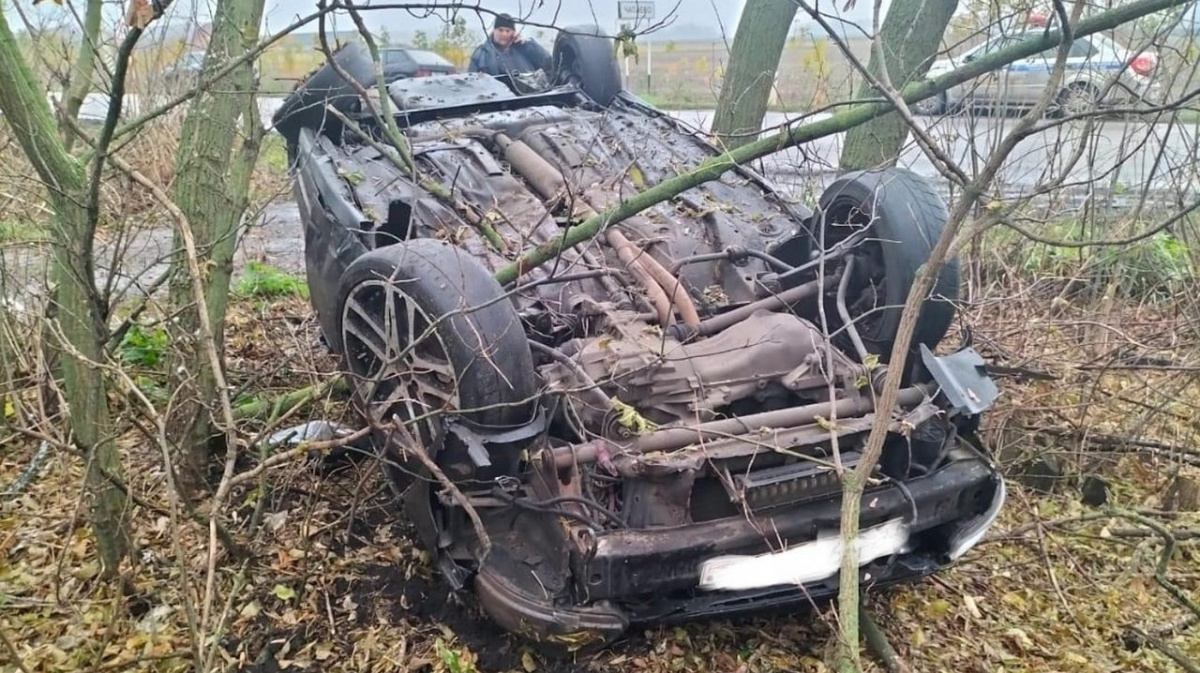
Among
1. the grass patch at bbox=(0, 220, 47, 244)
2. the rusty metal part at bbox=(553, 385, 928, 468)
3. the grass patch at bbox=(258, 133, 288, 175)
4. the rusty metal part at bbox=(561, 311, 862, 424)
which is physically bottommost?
the grass patch at bbox=(258, 133, 288, 175)

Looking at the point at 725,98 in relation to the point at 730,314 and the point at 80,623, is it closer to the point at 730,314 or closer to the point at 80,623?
the point at 730,314

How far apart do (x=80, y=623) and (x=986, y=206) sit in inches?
128

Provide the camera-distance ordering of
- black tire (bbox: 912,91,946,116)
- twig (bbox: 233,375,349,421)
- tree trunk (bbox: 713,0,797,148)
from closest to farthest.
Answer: twig (bbox: 233,375,349,421) → black tire (bbox: 912,91,946,116) → tree trunk (bbox: 713,0,797,148)

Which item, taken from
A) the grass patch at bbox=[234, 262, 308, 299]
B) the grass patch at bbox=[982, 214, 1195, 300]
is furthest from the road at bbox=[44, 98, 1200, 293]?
the grass patch at bbox=[234, 262, 308, 299]

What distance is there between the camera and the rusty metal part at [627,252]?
138 inches

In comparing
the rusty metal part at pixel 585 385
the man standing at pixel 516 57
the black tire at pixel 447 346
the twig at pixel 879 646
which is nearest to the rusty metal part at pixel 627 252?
the rusty metal part at pixel 585 385

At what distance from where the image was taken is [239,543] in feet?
10.8

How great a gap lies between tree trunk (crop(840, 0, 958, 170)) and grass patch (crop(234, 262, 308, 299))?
159 inches

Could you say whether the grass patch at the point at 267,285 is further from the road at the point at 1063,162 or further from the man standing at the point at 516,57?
the man standing at the point at 516,57

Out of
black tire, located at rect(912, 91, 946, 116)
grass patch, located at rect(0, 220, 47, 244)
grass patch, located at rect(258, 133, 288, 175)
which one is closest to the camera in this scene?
grass patch, located at rect(0, 220, 47, 244)

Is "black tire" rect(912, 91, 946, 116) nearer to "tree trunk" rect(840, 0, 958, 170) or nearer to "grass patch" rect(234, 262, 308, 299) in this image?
"tree trunk" rect(840, 0, 958, 170)

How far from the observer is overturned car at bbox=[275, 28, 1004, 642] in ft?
8.98

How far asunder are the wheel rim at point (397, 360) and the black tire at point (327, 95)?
1.22m

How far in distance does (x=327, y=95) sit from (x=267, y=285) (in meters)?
2.72
